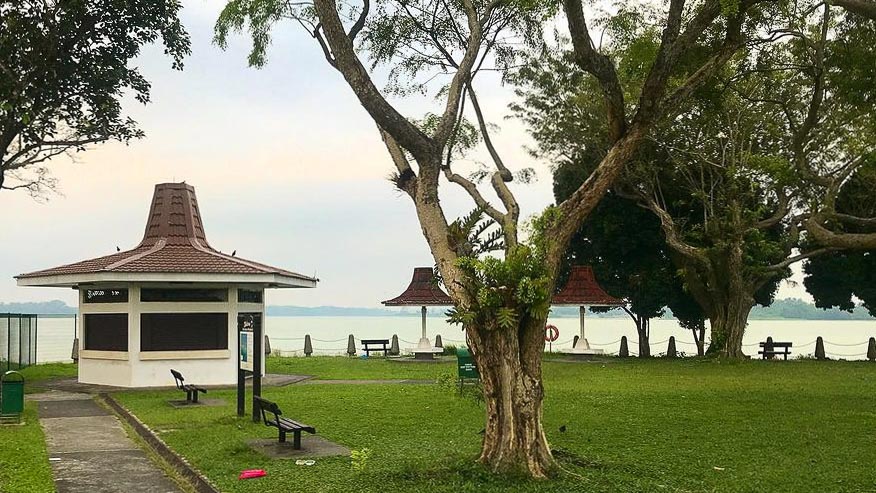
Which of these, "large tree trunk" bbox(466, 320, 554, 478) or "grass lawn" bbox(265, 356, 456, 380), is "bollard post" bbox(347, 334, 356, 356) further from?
"large tree trunk" bbox(466, 320, 554, 478)

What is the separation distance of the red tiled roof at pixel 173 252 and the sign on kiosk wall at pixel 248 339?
6171 millimetres

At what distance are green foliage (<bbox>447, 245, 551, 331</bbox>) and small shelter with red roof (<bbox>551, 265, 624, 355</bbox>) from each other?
891 inches

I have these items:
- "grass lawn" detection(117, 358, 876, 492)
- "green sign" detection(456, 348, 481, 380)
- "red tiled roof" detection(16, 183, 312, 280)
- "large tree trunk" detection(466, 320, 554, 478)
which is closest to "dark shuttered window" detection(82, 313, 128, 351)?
"red tiled roof" detection(16, 183, 312, 280)

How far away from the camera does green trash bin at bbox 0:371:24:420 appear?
14.3m

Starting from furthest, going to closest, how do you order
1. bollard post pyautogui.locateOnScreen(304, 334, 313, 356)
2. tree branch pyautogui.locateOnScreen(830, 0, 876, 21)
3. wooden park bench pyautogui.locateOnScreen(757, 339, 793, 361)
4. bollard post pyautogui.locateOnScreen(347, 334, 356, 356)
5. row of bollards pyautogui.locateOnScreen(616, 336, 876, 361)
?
bollard post pyautogui.locateOnScreen(347, 334, 356, 356) < bollard post pyautogui.locateOnScreen(304, 334, 313, 356) < wooden park bench pyautogui.locateOnScreen(757, 339, 793, 361) < row of bollards pyautogui.locateOnScreen(616, 336, 876, 361) < tree branch pyautogui.locateOnScreen(830, 0, 876, 21)

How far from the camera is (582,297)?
32.5 metres

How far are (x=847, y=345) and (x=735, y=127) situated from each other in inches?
580

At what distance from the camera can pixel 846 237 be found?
14.8 meters

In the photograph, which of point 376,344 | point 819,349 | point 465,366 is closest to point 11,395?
point 465,366

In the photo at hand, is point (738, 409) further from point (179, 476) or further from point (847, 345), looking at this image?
point (847, 345)

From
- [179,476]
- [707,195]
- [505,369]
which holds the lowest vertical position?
[179,476]

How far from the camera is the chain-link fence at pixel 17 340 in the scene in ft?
82.3

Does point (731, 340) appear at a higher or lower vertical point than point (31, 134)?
lower

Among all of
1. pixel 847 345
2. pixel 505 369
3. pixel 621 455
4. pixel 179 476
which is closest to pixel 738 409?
pixel 621 455
